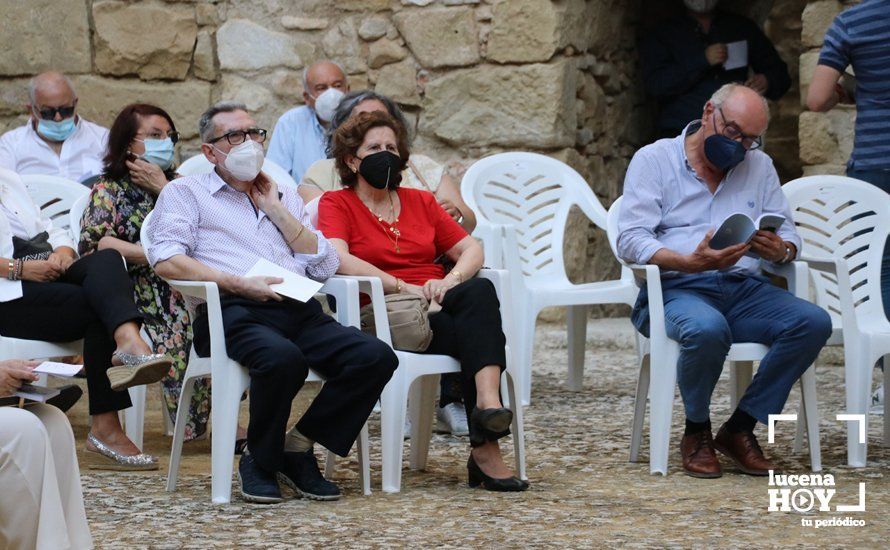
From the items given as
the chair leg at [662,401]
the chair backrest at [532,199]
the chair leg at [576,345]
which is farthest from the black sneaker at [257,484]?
the chair backrest at [532,199]

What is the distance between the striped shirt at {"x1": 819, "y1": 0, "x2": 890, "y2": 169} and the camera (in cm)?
509

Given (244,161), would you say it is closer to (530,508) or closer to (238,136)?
Result: (238,136)

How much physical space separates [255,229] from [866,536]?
1849 mm

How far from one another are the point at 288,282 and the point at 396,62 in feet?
10.6

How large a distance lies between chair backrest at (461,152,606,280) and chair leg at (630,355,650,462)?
163cm

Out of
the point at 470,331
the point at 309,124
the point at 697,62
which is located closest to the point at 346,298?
the point at 470,331

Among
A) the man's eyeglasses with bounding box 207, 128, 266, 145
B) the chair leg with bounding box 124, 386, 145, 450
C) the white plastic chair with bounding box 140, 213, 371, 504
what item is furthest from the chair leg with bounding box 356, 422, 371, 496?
the chair leg with bounding box 124, 386, 145, 450

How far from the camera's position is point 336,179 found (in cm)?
512

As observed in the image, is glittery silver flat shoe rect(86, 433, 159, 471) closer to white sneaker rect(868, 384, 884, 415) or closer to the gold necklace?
the gold necklace

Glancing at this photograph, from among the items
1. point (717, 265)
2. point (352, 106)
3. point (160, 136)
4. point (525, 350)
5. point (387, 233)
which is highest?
point (352, 106)

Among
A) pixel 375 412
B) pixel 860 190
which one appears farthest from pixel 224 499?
pixel 860 190

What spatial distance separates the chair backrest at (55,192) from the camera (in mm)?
5328

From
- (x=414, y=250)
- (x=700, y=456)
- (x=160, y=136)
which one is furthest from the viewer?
(x=160, y=136)

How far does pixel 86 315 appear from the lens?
4.38 meters
